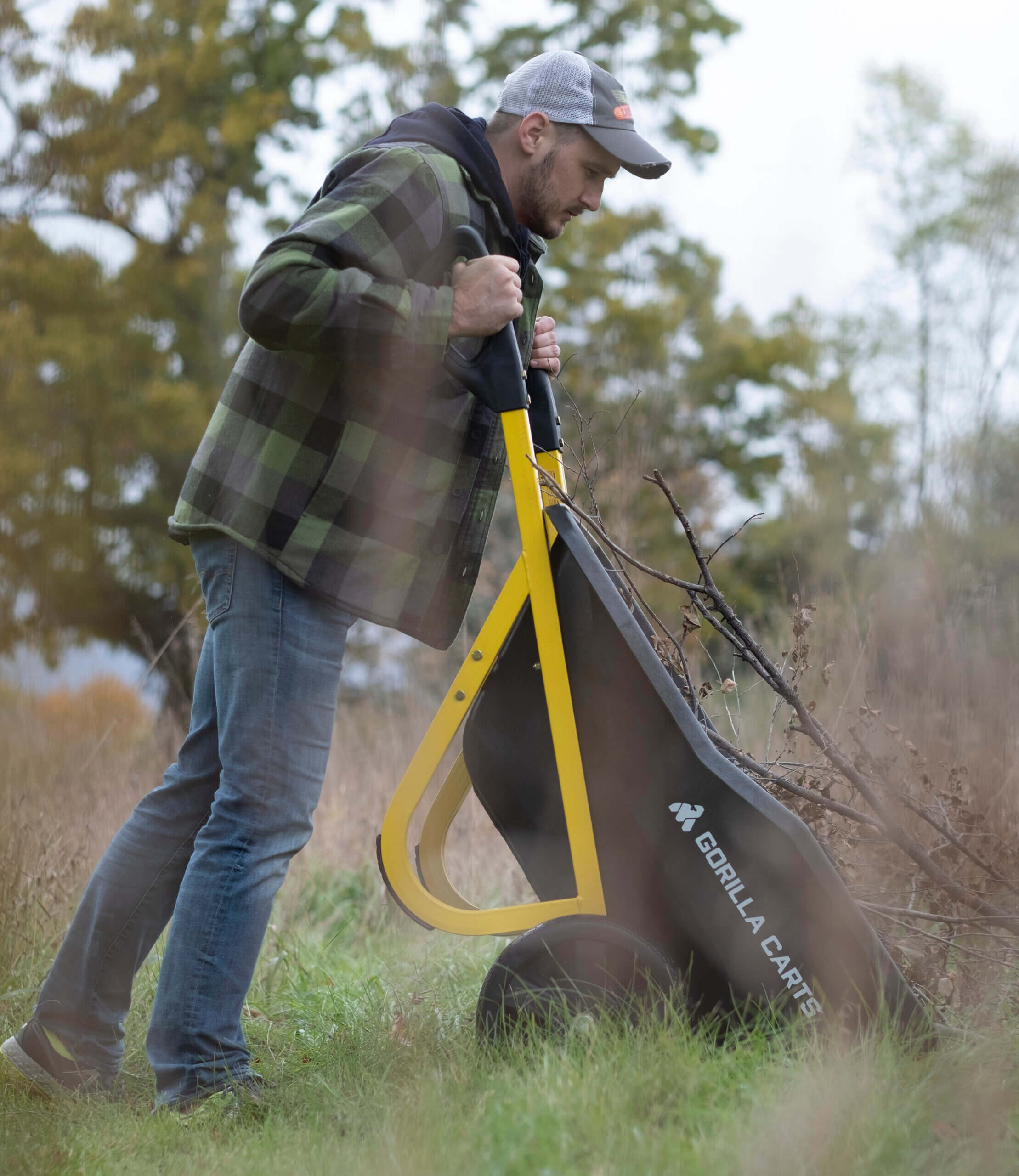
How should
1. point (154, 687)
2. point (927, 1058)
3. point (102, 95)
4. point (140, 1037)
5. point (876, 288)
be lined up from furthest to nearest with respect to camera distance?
point (876, 288) < point (102, 95) < point (154, 687) < point (140, 1037) < point (927, 1058)

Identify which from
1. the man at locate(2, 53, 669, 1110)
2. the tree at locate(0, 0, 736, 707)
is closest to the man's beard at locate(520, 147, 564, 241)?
the man at locate(2, 53, 669, 1110)

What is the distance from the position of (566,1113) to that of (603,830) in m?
0.48

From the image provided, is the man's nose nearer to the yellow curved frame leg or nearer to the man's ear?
the man's ear

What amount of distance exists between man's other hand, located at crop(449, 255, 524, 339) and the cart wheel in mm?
1035

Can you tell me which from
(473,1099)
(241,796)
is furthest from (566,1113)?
(241,796)

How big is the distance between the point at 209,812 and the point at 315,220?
1151 millimetres

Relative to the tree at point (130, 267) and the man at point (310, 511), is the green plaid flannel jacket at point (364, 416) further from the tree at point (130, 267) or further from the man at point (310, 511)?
the tree at point (130, 267)

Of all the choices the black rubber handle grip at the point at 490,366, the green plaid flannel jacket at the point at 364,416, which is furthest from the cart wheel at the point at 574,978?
the black rubber handle grip at the point at 490,366

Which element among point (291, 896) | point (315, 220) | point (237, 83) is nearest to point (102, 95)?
point (237, 83)

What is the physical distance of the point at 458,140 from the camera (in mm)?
2031

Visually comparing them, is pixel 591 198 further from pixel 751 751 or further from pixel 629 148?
pixel 751 751

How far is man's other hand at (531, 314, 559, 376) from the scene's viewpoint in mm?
2318

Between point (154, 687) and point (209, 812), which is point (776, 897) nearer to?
point (209, 812)

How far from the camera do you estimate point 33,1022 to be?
2145 mm
